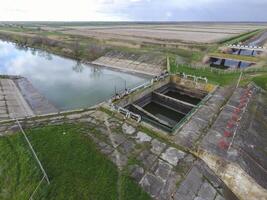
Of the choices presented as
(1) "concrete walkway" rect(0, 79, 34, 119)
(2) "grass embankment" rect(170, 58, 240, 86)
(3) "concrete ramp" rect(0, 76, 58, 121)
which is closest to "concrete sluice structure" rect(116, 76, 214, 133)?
(2) "grass embankment" rect(170, 58, 240, 86)

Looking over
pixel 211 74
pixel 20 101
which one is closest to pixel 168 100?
pixel 211 74

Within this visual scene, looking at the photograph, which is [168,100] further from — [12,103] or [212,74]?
[12,103]

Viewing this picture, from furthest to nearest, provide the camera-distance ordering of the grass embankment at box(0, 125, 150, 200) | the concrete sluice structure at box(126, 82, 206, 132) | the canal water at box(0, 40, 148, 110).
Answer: the canal water at box(0, 40, 148, 110), the concrete sluice structure at box(126, 82, 206, 132), the grass embankment at box(0, 125, 150, 200)

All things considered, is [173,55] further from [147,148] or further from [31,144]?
[31,144]

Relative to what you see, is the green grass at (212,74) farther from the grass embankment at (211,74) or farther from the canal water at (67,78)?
the canal water at (67,78)

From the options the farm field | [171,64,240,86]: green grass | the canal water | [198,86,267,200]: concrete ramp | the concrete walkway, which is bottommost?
the canal water

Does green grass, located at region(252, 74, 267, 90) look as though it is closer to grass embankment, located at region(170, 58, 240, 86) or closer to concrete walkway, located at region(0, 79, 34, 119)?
grass embankment, located at region(170, 58, 240, 86)
